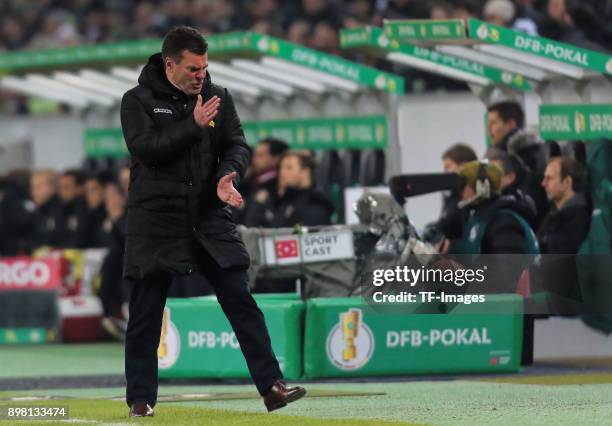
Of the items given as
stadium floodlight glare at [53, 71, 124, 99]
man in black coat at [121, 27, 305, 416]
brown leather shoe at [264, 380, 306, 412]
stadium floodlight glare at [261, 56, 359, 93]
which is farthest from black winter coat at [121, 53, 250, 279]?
stadium floodlight glare at [53, 71, 124, 99]

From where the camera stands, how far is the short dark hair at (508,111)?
1451 cm

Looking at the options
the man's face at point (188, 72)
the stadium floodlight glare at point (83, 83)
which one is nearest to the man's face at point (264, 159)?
the stadium floodlight glare at point (83, 83)

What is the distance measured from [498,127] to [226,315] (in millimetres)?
6066

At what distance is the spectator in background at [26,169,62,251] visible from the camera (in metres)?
20.4

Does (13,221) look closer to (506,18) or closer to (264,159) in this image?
(264,159)

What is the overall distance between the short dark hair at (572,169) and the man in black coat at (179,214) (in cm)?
524

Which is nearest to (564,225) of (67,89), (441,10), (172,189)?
(441,10)

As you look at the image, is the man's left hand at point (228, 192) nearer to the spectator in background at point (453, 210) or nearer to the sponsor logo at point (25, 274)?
the spectator in background at point (453, 210)

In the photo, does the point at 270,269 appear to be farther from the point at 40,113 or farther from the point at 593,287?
the point at 40,113

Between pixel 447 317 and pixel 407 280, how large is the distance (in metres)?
0.60

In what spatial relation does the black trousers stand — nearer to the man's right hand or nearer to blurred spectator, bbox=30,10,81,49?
the man's right hand

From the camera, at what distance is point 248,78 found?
18922mm

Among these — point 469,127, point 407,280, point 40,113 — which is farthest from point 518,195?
point 40,113

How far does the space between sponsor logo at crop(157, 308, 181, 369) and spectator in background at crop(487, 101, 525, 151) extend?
132 inches
